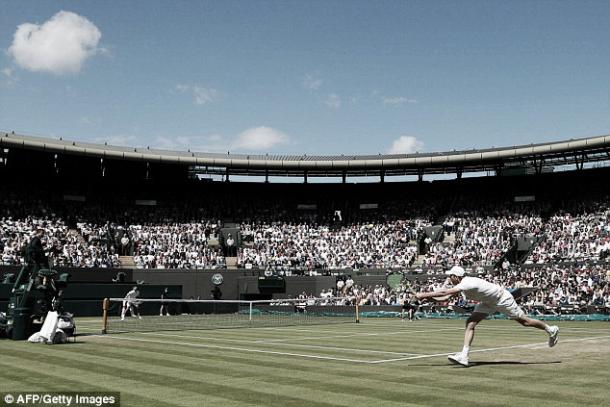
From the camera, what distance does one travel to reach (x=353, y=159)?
60.1m

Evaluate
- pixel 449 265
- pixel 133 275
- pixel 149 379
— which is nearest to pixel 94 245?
pixel 133 275

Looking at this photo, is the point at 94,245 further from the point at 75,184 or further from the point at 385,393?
the point at 385,393

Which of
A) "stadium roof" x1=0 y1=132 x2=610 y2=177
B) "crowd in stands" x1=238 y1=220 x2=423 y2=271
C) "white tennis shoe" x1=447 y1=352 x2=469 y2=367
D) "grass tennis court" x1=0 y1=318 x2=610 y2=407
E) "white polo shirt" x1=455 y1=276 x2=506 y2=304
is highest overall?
"stadium roof" x1=0 y1=132 x2=610 y2=177

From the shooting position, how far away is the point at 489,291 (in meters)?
13.0

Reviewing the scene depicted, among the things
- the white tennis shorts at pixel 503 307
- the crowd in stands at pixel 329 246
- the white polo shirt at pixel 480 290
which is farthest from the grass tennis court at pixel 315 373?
the crowd in stands at pixel 329 246

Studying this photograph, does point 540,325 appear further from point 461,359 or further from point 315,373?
point 315,373

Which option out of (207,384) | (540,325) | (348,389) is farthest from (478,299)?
(207,384)

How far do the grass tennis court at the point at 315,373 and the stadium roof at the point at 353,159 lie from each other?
121ft

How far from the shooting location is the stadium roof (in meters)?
52.2

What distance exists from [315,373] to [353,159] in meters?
48.9

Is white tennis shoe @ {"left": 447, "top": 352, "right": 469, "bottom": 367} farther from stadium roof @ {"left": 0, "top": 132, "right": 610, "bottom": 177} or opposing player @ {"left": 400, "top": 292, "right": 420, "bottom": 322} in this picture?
stadium roof @ {"left": 0, "top": 132, "right": 610, "bottom": 177}

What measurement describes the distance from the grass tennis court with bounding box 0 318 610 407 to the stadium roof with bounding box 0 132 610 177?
36.8 meters

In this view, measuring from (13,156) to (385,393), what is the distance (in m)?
53.0

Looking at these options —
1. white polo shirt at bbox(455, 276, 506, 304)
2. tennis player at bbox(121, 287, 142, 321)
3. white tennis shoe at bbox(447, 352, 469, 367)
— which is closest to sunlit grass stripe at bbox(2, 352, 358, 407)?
white tennis shoe at bbox(447, 352, 469, 367)
